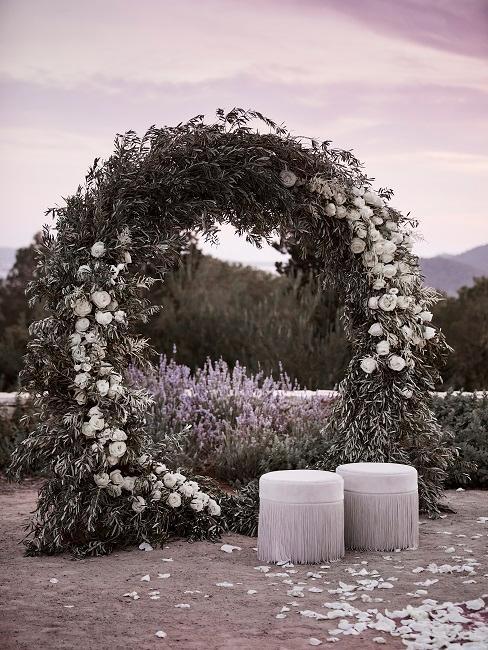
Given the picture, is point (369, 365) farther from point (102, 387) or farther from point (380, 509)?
point (102, 387)

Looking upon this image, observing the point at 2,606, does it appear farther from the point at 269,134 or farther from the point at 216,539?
the point at 269,134

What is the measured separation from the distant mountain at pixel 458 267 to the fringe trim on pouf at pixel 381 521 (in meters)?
13.0

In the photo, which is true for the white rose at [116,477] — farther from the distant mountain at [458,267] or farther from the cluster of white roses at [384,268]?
the distant mountain at [458,267]

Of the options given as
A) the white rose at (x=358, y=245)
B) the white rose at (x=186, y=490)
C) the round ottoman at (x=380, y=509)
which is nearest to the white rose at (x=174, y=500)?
the white rose at (x=186, y=490)

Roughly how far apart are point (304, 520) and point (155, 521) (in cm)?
99

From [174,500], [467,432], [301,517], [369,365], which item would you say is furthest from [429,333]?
[174,500]

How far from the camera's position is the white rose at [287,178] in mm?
5766

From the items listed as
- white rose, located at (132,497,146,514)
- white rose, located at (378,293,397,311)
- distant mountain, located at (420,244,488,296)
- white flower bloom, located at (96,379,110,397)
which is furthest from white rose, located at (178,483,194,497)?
distant mountain, located at (420,244,488,296)

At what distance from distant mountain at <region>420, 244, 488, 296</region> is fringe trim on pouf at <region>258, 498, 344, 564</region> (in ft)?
44.1

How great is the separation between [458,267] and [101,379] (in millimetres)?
14287

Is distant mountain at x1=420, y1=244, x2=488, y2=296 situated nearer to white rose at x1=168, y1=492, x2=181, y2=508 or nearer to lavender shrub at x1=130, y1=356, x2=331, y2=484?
lavender shrub at x1=130, y1=356, x2=331, y2=484

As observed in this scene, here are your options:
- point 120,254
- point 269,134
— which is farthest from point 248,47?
point 120,254

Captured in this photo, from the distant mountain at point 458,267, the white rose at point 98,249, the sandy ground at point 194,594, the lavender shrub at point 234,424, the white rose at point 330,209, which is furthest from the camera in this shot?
the distant mountain at point 458,267

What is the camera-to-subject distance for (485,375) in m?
12.3
